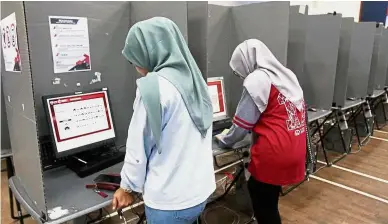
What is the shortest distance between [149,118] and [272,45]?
156 cm

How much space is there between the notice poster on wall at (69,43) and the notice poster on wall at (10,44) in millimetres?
318

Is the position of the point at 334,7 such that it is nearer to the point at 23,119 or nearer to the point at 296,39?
the point at 296,39

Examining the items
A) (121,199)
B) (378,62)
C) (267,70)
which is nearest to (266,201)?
(267,70)

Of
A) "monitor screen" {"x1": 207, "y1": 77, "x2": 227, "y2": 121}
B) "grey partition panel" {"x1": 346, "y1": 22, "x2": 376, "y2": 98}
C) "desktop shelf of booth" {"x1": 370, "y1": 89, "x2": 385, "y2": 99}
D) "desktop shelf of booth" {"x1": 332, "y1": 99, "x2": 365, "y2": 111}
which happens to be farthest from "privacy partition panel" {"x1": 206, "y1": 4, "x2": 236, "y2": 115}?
"desktop shelf of booth" {"x1": 370, "y1": 89, "x2": 385, "y2": 99}

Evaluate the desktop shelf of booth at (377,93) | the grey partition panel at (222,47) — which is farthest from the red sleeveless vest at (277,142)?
the desktop shelf of booth at (377,93)

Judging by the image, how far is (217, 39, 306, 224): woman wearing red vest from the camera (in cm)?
162

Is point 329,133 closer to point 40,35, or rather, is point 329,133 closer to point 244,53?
point 244,53

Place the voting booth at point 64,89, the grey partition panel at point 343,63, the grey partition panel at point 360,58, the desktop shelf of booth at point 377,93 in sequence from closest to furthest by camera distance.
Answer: the voting booth at point 64,89, the grey partition panel at point 343,63, the grey partition panel at point 360,58, the desktop shelf of booth at point 377,93

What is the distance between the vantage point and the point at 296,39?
2.79 m

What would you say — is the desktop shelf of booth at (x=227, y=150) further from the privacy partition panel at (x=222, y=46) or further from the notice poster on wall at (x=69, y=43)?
the notice poster on wall at (x=69, y=43)

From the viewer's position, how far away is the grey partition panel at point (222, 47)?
252 centimetres

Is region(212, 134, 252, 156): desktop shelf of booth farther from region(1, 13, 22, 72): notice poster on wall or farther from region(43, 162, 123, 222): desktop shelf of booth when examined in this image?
region(1, 13, 22, 72): notice poster on wall

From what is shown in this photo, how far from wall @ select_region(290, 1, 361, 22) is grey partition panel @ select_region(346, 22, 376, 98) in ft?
5.59

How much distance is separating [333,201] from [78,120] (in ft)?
7.29
